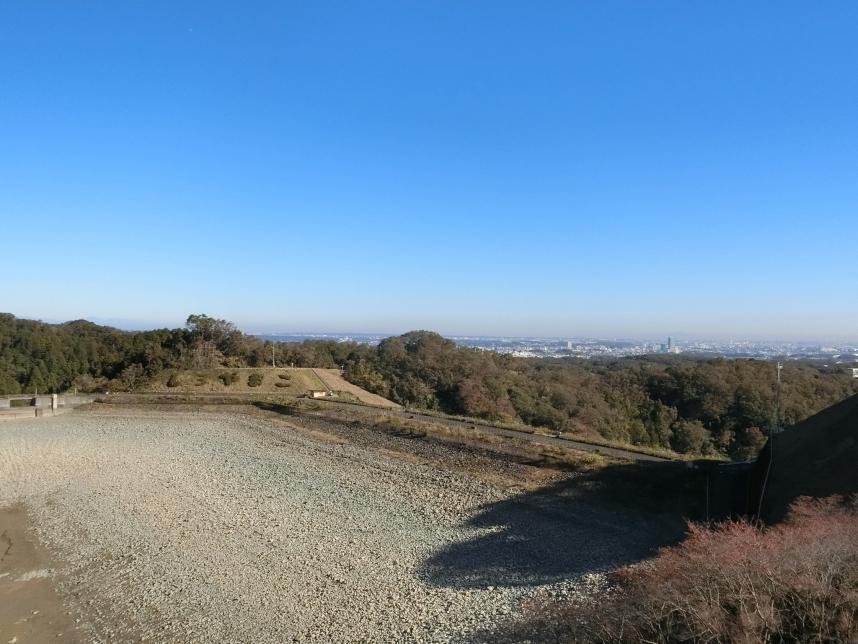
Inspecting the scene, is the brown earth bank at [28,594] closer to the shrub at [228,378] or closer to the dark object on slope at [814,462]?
the dark object on slope at [814,462]

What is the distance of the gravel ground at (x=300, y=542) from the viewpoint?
A: 949 centimetres

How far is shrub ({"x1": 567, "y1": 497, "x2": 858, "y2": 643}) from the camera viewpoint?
559 centimetres

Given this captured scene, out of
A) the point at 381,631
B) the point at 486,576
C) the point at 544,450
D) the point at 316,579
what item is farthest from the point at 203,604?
the point at 544,450

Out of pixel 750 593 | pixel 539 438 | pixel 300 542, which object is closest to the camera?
pixel 750 593

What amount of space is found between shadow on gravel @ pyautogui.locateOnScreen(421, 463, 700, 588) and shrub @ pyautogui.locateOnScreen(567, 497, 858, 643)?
230cm

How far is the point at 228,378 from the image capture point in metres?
36.6

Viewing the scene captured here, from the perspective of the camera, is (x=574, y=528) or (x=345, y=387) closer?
(x=574, y=528)

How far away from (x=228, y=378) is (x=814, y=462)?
1328 inches

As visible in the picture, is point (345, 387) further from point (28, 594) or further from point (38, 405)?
point (28, 594)

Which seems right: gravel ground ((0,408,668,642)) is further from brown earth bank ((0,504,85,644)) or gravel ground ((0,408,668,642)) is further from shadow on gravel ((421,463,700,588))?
brown earth bank ((0,504,85,644))

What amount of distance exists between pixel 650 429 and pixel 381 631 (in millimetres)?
27642

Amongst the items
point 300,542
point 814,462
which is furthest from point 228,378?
point 814,462

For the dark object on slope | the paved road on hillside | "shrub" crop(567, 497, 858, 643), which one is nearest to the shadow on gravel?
the paved road on hillside

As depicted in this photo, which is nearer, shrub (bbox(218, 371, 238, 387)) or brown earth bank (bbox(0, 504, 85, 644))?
brown earth bank (bbox(0, 504, 85, 644))
